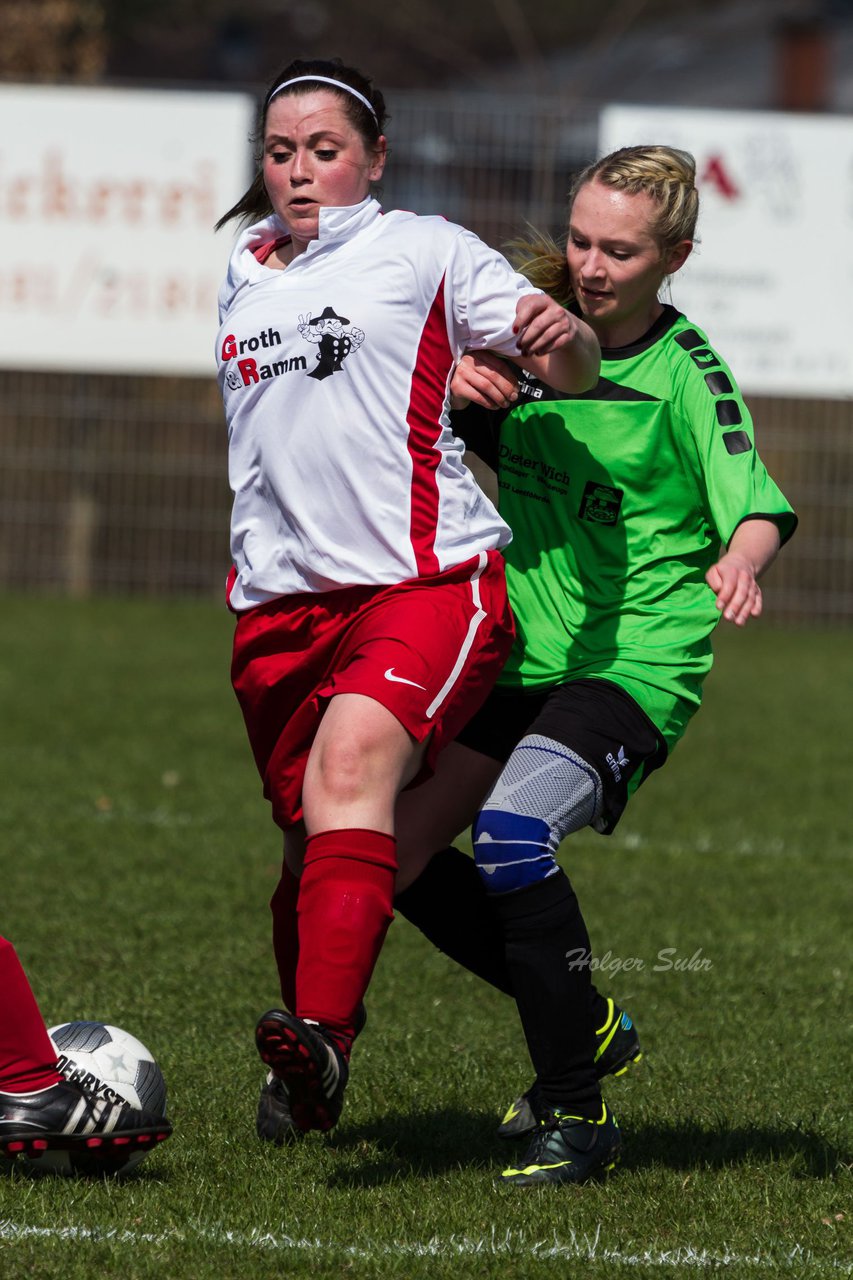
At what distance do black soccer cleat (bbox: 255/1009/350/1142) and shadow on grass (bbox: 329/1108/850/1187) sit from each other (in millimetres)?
427

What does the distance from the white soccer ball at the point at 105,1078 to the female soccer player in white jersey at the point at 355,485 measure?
54cm

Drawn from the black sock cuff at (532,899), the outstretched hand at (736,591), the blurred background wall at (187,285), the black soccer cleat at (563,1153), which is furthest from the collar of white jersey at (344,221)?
the blurred background wall at (187,285)

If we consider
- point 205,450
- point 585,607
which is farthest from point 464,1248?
point 205,450

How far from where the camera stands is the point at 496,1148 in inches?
153

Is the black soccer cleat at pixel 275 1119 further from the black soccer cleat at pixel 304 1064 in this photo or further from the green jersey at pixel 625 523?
the green jersey at pixel 625 523

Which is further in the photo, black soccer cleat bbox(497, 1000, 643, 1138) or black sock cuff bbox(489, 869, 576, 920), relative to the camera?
black soccer cleat bbox(497, 1000, 643, 1138)

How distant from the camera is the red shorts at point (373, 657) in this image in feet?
11.3

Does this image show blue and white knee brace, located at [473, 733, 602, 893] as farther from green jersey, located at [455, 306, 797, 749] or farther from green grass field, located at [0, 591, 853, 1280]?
green grass field, located at [0, 591, 853, 1280]

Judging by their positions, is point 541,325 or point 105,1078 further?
point 105,1078

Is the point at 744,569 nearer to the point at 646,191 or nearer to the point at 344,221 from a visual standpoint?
the point at 646,191

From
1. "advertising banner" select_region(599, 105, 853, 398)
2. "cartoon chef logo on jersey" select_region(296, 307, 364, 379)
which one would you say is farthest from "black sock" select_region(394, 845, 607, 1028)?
"advertising banner" select_region(599, 105, 853, 398)

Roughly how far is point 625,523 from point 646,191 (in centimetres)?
68

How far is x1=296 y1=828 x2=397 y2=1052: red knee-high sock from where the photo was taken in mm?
3250

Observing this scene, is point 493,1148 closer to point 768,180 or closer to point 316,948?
point 316,948
